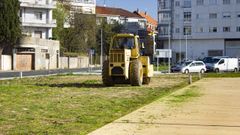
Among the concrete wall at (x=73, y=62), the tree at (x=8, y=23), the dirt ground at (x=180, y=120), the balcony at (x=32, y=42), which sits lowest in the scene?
the dirt ground at (x=180, y=120)

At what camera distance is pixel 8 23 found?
68688 millimetres

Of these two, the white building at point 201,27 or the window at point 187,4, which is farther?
the window at point 187,4

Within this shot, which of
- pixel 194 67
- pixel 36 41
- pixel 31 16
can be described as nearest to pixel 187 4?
pixel 31 16

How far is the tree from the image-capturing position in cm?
6825

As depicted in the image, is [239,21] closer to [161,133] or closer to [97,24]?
[97,24]

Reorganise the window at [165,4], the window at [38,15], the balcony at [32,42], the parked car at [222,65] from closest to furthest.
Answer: the parked car at [222,65] → the balcony at [32,42] → the window at [38,15] → the window at [165,4]

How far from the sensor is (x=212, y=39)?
10981 cm

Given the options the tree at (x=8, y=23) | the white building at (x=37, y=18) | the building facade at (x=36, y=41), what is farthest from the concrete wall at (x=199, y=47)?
the tree at (x=8, y=23)

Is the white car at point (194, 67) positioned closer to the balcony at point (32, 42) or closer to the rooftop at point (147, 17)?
the balcony at point (32, 42)

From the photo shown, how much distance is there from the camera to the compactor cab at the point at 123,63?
97.7ft

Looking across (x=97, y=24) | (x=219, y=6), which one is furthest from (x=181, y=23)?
(x=97, y=24)

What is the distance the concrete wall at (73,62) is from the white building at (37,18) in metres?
5.50

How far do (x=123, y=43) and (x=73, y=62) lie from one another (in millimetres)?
64213

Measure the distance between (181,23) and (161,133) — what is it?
103417 millimetres
